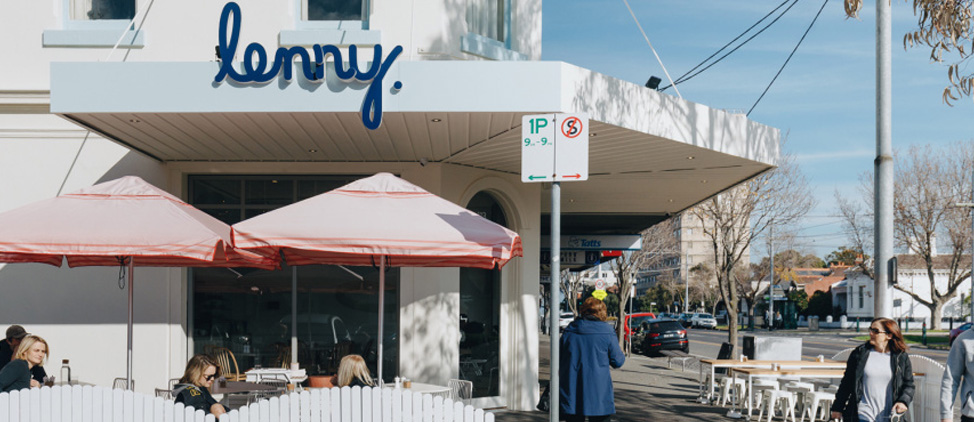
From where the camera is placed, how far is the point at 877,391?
713 cm

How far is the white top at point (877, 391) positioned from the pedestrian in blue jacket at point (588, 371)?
1.92 metres

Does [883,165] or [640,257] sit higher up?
[883,165]

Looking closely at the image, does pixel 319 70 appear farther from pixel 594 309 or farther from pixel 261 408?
pixel 261 408

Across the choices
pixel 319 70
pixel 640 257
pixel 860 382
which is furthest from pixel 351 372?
pixel 640 257

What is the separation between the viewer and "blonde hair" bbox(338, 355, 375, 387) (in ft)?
24.5

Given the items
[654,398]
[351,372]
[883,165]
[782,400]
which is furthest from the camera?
[654,398]

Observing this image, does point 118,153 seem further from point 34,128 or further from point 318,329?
point 318,329

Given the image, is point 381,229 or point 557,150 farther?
point 381,229

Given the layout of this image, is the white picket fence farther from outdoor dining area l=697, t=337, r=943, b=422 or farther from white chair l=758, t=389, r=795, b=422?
white chair l=758, t=389, r=795, b=422

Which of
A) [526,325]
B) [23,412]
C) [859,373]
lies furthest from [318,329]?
[859,373]

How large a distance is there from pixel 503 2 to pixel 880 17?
506cm

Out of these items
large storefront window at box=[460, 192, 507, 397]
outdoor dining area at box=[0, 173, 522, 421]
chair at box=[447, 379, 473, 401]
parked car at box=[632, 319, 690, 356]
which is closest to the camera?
outdoor dining area at box=[0, 173, 522, 421]

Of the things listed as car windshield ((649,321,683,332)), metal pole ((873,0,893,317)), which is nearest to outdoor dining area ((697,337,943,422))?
metal pole ((873,0,893,317))

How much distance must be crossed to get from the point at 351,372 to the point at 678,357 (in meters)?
25.0
